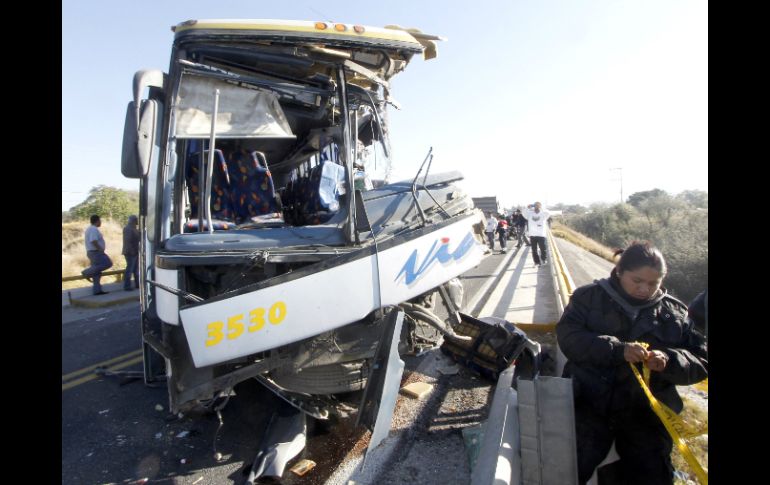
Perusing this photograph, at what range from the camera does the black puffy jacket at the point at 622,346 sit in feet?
7.03

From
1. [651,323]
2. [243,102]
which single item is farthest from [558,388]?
[243,102]

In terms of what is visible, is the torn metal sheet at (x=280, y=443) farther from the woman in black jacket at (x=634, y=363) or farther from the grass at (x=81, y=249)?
the grass at (x=81, y=249)

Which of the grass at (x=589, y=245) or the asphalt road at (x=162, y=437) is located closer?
the asphalt road at (x=162, y=437)

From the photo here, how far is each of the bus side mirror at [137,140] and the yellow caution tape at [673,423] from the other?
10.4 ft

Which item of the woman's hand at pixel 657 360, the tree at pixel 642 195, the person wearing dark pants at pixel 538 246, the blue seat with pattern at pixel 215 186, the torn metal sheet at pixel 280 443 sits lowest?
the torn metal sheet at pixel 280 443

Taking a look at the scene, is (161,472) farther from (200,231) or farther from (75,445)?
A: (200,231)

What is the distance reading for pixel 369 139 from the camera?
15.4 feet

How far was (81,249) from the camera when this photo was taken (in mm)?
19438

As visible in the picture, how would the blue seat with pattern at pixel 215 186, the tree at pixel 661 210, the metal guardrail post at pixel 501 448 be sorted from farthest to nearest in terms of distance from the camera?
1. the tree at pixel 661 210
2. the blue seat with pattern at pixel 215 186
3. the metal guardrail post at pixel 501 448

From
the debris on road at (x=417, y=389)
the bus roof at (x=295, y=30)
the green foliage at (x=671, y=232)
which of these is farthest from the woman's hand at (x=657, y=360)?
the bus roof at (x=295, y=30)

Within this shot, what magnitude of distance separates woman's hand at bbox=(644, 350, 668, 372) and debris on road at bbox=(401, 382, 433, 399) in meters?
1.90

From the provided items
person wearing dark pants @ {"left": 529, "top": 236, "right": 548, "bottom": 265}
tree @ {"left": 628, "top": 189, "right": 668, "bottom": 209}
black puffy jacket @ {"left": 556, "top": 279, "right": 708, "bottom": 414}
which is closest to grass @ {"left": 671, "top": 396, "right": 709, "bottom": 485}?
black puffy jacket @ {"left": 556, "top": 279, "right": 708, "bottom": 414}

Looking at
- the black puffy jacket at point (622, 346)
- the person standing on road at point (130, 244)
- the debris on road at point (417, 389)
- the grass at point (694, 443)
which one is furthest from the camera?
the person standing on road at point (130, 244)

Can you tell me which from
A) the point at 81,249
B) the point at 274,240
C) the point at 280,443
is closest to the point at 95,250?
the point at 274,240
